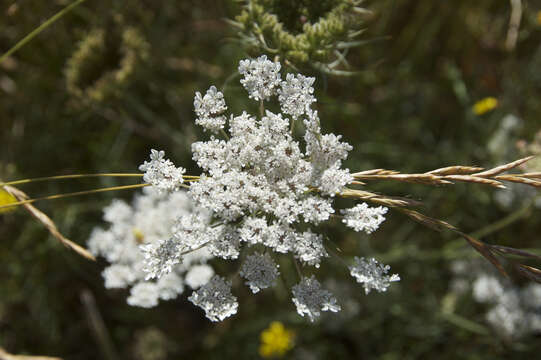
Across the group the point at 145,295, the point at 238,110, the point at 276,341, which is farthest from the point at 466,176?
the point at 238,110

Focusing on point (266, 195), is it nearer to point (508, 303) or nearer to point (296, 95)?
point (296, 95)

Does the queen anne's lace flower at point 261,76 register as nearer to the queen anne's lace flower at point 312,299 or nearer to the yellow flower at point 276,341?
the queen anne's lace flower at point 312,299

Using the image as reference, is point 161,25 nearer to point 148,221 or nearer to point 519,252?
point 148,221

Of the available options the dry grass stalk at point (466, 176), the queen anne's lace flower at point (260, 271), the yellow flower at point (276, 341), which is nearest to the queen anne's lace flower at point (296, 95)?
the dry grass stalk at point (466, 176)

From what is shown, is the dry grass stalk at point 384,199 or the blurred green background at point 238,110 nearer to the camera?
the dry grass stalk at point 384,199

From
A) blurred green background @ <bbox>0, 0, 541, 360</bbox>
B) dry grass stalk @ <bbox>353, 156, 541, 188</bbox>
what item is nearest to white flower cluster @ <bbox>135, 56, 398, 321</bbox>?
dry grass stalk @ <bbox>353, 156, 541, 188</bbox>

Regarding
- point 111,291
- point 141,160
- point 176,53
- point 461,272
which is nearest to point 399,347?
point 461,272
